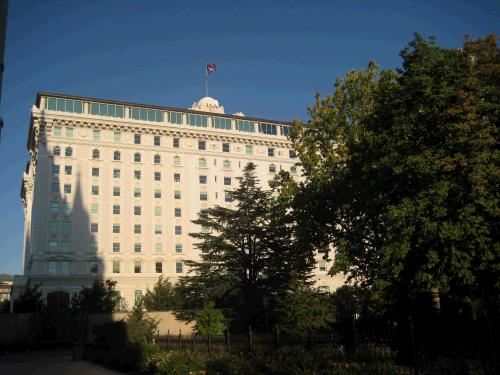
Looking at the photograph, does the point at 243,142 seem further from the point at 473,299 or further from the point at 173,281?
the point at 473,299

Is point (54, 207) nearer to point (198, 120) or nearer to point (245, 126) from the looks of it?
point (198, 120)

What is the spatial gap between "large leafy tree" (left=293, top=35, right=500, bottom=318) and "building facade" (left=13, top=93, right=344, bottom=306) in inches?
1710

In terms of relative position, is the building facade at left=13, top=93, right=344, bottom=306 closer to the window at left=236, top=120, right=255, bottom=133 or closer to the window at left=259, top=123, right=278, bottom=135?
the window at left=236, top=120, right=255, bottom=133

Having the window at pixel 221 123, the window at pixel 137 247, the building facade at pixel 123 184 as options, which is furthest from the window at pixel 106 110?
the window at pixel 137 247

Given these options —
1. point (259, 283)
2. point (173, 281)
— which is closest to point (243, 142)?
point (173, 281)

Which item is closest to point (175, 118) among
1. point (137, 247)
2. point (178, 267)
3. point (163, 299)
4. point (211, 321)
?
point (137, 247)

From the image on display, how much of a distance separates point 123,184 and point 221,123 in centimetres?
→ 1840

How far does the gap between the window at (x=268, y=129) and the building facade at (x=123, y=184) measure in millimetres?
2599

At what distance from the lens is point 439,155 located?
18828 mm

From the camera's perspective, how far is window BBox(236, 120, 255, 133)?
79.2 metres

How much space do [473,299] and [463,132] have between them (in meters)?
7.33

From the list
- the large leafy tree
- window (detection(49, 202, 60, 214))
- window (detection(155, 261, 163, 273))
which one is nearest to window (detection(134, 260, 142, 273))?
window (detection(155, 261, 163, 273))

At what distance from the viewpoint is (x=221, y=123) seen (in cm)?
7831

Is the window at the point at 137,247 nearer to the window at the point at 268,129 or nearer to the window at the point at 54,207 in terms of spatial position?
the window at the point at 54,207
